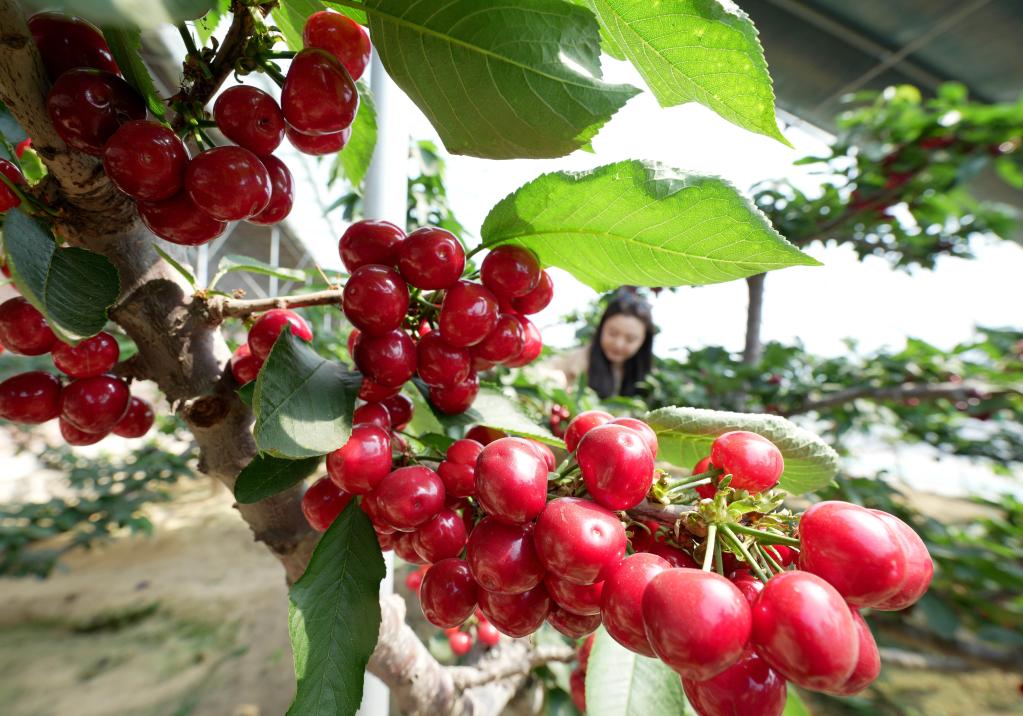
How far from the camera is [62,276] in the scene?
14.6 inches

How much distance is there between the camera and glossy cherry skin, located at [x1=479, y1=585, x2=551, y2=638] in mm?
425

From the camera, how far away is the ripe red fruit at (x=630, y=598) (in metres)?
0.33

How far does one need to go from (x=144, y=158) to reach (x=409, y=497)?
32cm

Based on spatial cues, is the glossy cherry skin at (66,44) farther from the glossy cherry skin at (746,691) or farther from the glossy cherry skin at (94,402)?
the glossy cherry skin at (746,691)

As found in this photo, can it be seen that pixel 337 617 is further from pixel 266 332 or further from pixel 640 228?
pixel 640 228

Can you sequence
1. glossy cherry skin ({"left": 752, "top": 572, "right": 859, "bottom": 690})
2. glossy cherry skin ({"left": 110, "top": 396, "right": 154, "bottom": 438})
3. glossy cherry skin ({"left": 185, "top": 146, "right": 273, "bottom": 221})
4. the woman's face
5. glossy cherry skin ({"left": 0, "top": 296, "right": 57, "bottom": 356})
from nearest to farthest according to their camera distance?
1. glossy cherry skin ({"left": 752, "top": 572, "right": 859, "bottom": 690})
2. glossy cherry skin ({"left": 185, "top": 146, "right": 273, "bottom": 221})
3. glossy cherry skin ({"left": 0, "top": 296, "right": 57, "bottom": 356})
4. glossy cherry skin ({"left": 110, "top": 396, "right": 154, "bottom": 438})
5. the woman's face

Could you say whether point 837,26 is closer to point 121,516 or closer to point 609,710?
point 609,710

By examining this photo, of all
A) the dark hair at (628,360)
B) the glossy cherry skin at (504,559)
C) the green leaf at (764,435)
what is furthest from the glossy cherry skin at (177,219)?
the dark hair at (628,360)

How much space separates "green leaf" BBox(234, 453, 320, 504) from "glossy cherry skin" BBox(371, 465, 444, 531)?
0.12m

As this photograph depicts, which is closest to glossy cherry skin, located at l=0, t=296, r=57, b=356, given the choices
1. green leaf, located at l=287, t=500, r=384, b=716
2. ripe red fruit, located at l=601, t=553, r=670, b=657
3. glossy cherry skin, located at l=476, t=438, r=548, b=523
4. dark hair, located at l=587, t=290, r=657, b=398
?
green leaf, located at l=287, t=500, r=384, b=716

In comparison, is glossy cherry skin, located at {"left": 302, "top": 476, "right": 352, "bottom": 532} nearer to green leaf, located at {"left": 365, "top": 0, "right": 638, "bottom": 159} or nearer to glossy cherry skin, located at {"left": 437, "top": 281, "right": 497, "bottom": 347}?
glossy cherry skin, located at {"left": 437, "top": 281, "right": 497, "bottom": 347}

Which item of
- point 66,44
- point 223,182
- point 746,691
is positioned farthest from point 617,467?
point 66,44

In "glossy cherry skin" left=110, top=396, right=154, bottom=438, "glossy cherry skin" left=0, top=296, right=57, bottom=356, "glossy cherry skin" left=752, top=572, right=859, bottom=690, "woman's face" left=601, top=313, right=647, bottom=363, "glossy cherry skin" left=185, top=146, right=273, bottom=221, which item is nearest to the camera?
"glossy cherry skin" left=752, top=572, right=859, bottom=690

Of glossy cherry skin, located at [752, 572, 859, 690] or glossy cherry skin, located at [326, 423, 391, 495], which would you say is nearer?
glossy cherry skin, located at [752, 572, 859, 690]
